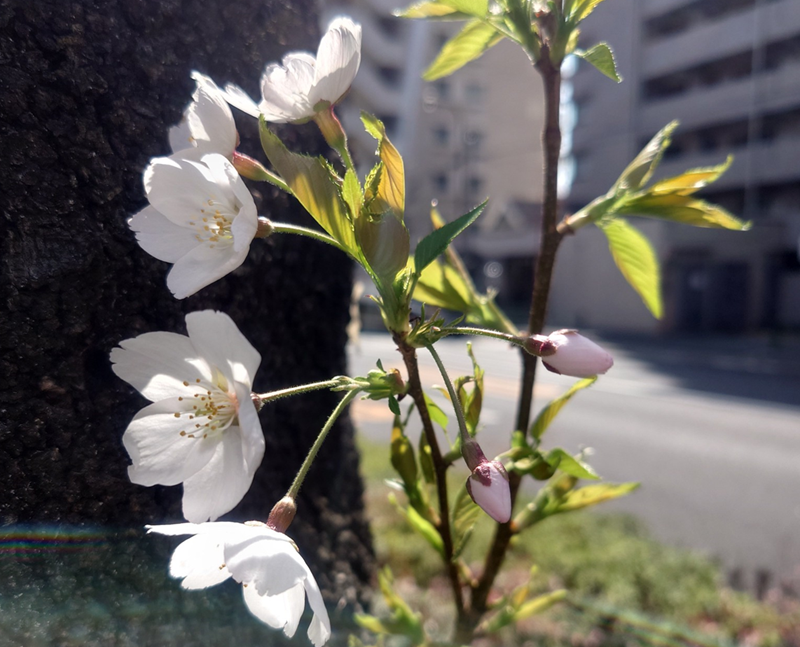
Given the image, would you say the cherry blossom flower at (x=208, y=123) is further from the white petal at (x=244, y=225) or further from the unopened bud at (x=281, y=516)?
the unopened bud at (x=281, y=516)

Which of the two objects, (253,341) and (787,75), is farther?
(787,75)

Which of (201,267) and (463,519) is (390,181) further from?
→ (463,519)

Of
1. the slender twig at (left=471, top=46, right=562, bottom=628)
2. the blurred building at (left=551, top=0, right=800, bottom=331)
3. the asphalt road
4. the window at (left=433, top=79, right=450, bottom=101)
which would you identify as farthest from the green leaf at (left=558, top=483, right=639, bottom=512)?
the window at (left=433, top=79, right=450, bottom=101)

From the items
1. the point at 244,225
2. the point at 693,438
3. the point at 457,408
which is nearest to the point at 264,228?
the point at 244,225

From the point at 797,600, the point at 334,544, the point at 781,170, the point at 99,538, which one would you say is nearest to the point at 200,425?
the point at 99,538

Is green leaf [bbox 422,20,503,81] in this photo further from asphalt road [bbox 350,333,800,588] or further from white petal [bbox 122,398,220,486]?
white petal [bbox 122,398,220,486]

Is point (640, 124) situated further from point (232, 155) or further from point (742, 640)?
point (232, 155)
